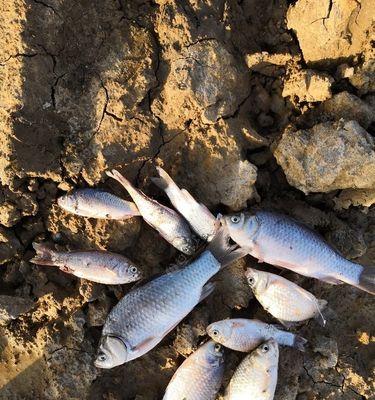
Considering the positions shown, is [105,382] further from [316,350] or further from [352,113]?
[352,113]

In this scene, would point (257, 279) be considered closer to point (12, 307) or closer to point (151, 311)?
point (151, 311)

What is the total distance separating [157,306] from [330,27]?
264 centimetres

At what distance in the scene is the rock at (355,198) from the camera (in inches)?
150

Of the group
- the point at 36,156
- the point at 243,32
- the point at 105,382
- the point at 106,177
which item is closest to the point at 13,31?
the point at 36,156

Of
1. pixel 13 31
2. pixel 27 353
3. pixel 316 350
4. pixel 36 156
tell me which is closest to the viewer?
pixel 13 31

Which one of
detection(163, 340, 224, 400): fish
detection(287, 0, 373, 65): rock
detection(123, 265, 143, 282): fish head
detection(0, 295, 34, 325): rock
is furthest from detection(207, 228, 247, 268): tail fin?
detection(287, 0, 373, 65): rock

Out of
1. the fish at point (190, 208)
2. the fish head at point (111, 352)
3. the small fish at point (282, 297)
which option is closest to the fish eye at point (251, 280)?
the small fish at point (282, 297)

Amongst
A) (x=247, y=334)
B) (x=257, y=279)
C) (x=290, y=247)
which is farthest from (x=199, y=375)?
(x=290, y=247)

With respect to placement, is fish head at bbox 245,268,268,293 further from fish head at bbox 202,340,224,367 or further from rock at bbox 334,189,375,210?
rock at bbox 334,189,375,210

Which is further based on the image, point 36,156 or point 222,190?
point 222,190

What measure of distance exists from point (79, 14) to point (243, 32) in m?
1.37

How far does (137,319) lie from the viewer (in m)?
3.62

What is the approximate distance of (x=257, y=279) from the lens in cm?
382

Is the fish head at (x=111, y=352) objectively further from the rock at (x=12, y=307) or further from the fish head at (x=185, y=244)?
the fish head at (x=185, y=244)
